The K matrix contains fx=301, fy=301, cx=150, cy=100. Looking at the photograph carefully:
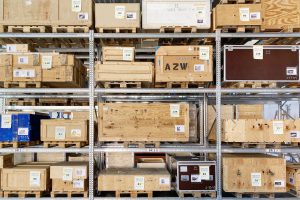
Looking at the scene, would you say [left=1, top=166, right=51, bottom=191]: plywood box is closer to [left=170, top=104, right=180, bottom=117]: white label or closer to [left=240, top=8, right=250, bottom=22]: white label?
[left=170, top=104, right=180, bottom=117]: white label

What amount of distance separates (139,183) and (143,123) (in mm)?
1063

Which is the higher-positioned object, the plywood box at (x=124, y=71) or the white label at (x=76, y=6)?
the white label at (x=76, y=6)

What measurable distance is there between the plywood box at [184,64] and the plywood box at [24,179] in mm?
2703

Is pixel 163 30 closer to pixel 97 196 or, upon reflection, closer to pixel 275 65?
pixel 275 65

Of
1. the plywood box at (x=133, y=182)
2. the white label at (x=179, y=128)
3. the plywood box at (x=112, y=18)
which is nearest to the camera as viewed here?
the plywood box at (x=133, y=182)

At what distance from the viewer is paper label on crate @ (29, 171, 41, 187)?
5.34m

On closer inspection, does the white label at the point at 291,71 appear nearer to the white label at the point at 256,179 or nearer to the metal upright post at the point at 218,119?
the metal upright post at the point at 218,119

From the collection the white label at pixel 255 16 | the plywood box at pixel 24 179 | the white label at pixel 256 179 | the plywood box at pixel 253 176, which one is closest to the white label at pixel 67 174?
the plywood box at pixel 24 179

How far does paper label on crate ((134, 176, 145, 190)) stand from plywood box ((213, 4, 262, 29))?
3139 mm

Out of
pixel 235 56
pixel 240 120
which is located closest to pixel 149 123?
pixel 240 120

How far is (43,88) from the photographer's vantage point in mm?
5539

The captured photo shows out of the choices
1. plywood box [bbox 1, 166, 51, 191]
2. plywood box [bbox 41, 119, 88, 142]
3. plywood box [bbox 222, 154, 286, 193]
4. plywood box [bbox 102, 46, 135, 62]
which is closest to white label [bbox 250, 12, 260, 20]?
plywood box [bbox 102, 46, 135, 62]

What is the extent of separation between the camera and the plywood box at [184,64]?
5480 mm

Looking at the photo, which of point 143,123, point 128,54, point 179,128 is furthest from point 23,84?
point 179,128
